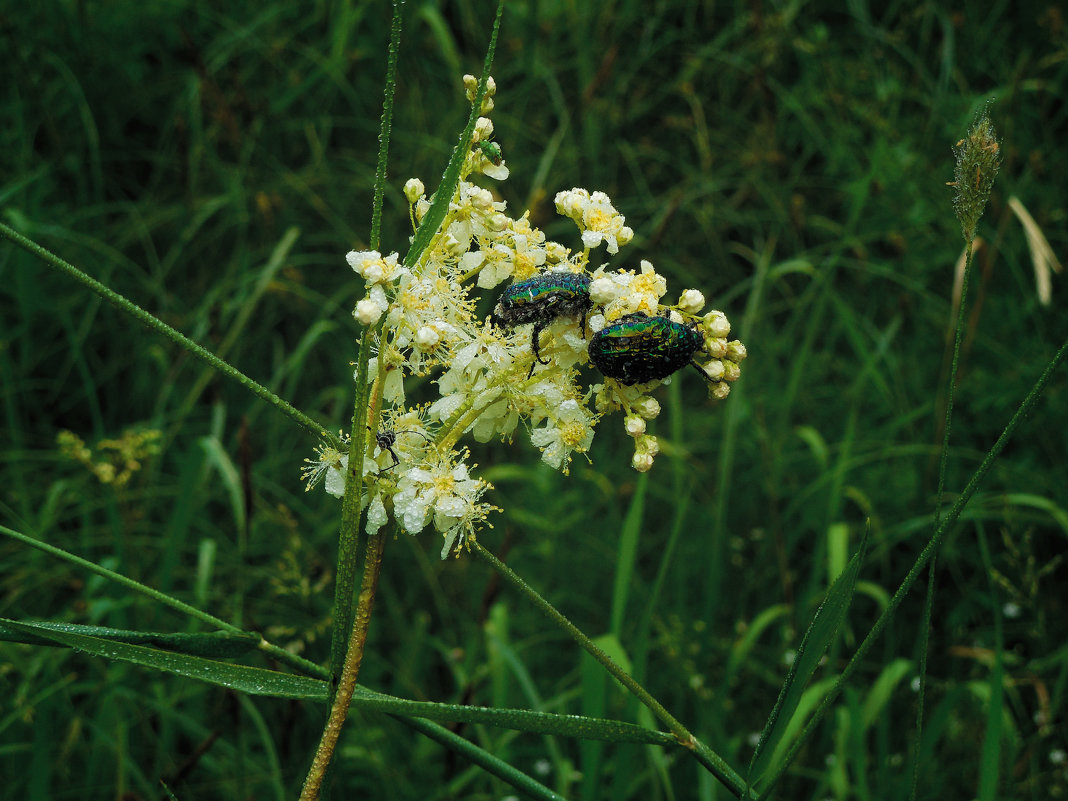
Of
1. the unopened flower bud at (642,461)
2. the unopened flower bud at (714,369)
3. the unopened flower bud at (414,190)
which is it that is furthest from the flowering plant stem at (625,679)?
the unopened flower bud at (414,190)

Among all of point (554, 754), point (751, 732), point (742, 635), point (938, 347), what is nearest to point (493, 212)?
point (554, 754)

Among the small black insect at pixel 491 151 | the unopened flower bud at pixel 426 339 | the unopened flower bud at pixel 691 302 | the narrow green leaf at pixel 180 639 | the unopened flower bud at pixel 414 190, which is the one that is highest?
the small black insect at pixel 491 151

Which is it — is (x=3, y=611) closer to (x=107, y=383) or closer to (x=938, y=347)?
(x=107, y=383)

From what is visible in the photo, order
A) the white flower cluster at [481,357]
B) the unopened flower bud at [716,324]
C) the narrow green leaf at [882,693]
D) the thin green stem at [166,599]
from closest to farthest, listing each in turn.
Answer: the thin green stem at [166,599] → the white flower cluster at [481,357] → the unopened flower bud at [716,324] → the narrow green leaf at [882,693]

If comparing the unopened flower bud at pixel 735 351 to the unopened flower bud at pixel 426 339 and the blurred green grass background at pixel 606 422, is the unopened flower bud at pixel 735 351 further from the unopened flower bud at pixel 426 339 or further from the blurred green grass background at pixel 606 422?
the blurred green grass background at pixel 606 422

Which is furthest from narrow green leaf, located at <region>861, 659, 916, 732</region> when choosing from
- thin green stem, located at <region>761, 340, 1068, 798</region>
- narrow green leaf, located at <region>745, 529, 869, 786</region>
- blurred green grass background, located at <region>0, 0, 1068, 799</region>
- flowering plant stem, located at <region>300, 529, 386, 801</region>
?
flowering plant stem, located at <region>300, 529, 386, 801</region>

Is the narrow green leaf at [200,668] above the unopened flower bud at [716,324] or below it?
below

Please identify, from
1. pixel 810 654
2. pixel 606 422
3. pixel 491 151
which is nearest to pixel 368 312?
pixel 491 151

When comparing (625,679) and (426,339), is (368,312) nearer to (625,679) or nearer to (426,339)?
(426,339)
